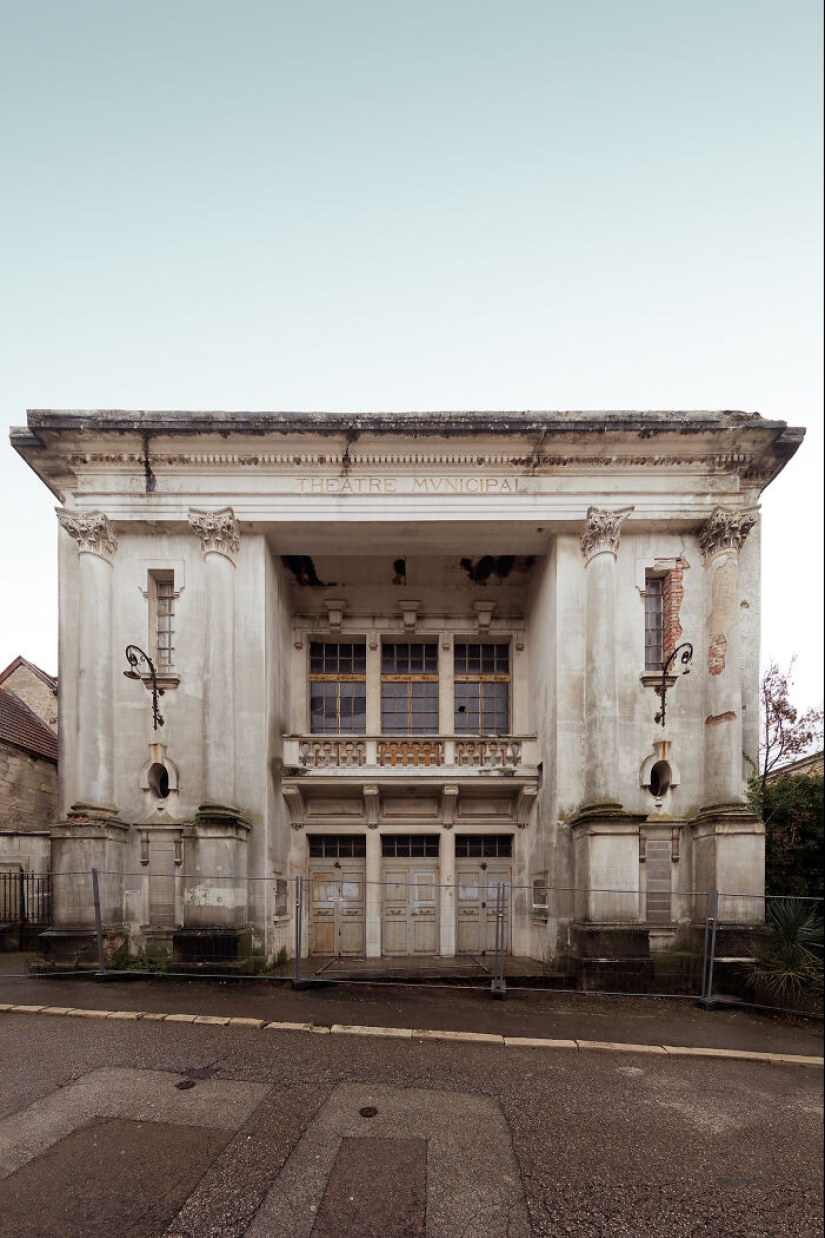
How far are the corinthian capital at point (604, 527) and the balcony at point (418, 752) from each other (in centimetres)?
457

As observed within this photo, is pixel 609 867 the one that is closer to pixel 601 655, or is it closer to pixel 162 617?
pixel 601 655

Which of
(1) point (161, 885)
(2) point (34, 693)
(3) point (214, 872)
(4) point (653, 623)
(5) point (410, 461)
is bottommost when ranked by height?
(1) point (161, 885)

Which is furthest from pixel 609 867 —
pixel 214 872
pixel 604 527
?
pixel 214 872

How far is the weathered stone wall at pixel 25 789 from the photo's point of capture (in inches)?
612

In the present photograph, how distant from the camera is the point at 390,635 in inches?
587

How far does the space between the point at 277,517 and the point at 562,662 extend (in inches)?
258

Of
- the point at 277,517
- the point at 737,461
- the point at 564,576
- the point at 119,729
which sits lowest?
the point at 119,729

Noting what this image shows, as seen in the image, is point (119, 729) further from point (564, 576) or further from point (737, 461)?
point (737, 461)

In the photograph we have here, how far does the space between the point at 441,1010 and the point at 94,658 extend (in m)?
8.81

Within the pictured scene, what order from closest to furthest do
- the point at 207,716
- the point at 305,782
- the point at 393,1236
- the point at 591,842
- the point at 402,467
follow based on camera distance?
the point at 393,1236, the point at 591,842, the point at 207,716, the point at 402,467, the point at 305,782

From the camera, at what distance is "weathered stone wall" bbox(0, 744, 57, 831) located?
1555 centimetres

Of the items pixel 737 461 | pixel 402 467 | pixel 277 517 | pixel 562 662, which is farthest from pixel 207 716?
pixel 737 461

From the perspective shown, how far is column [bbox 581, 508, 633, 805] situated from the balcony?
84.5 inches

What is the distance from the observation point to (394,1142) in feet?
15.0
